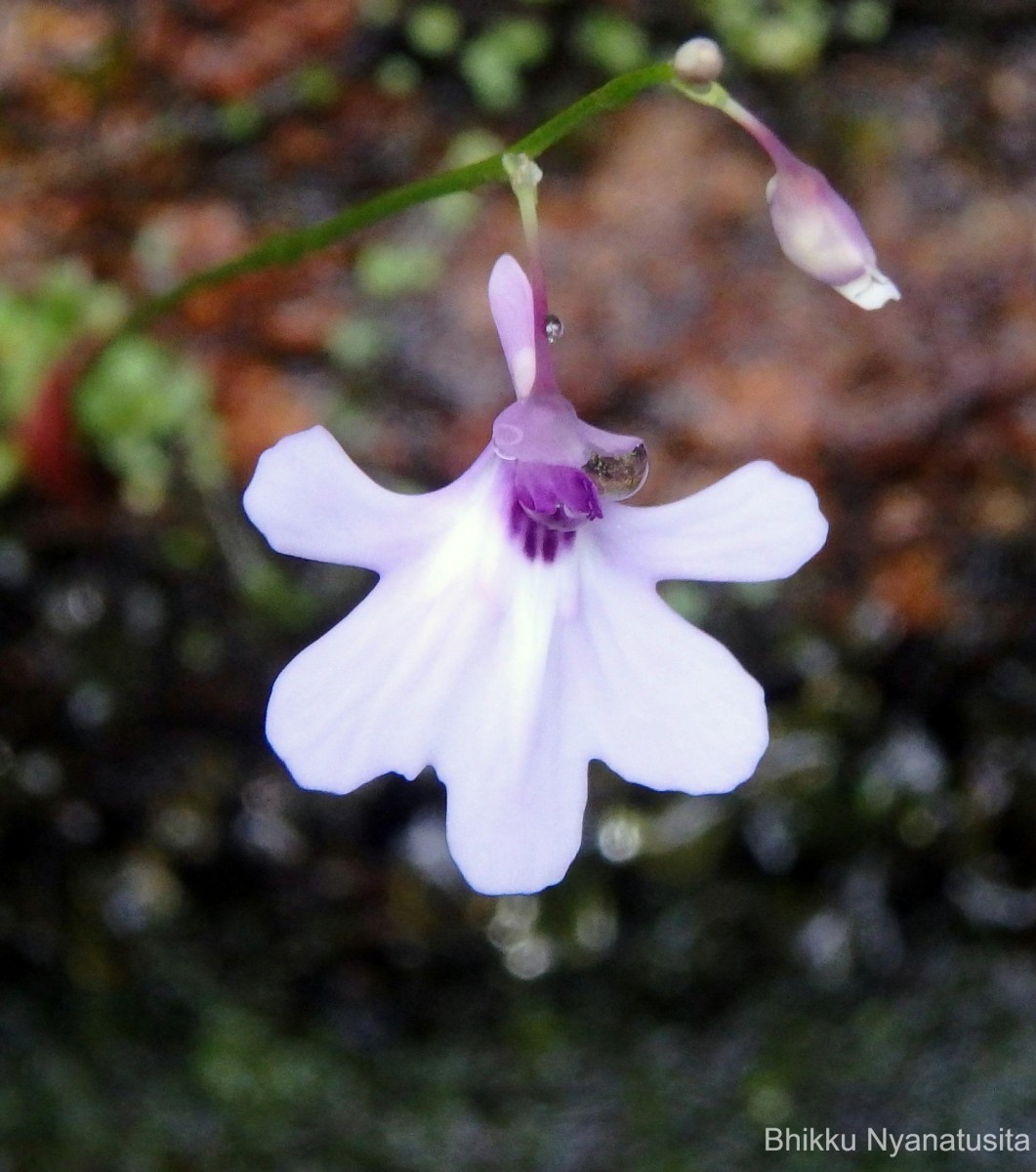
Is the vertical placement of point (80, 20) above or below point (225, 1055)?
above

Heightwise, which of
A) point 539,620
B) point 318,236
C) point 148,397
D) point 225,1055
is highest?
point 318,236

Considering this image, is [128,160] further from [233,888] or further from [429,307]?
[233,888]

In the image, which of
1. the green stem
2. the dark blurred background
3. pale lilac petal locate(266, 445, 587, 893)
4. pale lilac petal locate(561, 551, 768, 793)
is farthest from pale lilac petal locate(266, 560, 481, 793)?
the dark blurred background

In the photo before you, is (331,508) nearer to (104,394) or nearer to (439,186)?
(439,186)

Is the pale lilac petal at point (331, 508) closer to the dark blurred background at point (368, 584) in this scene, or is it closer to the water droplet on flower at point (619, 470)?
the water droplet on flower at point (619, 470)

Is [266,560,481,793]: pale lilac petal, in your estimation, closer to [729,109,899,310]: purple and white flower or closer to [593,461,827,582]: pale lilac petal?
[593,461,827,582]: pale lilac petal

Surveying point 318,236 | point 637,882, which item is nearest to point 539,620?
point 318,236

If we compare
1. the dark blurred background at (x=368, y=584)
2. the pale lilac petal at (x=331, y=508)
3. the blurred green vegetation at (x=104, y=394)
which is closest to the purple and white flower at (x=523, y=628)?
the pale lilac petal at (x=331, y=508)
